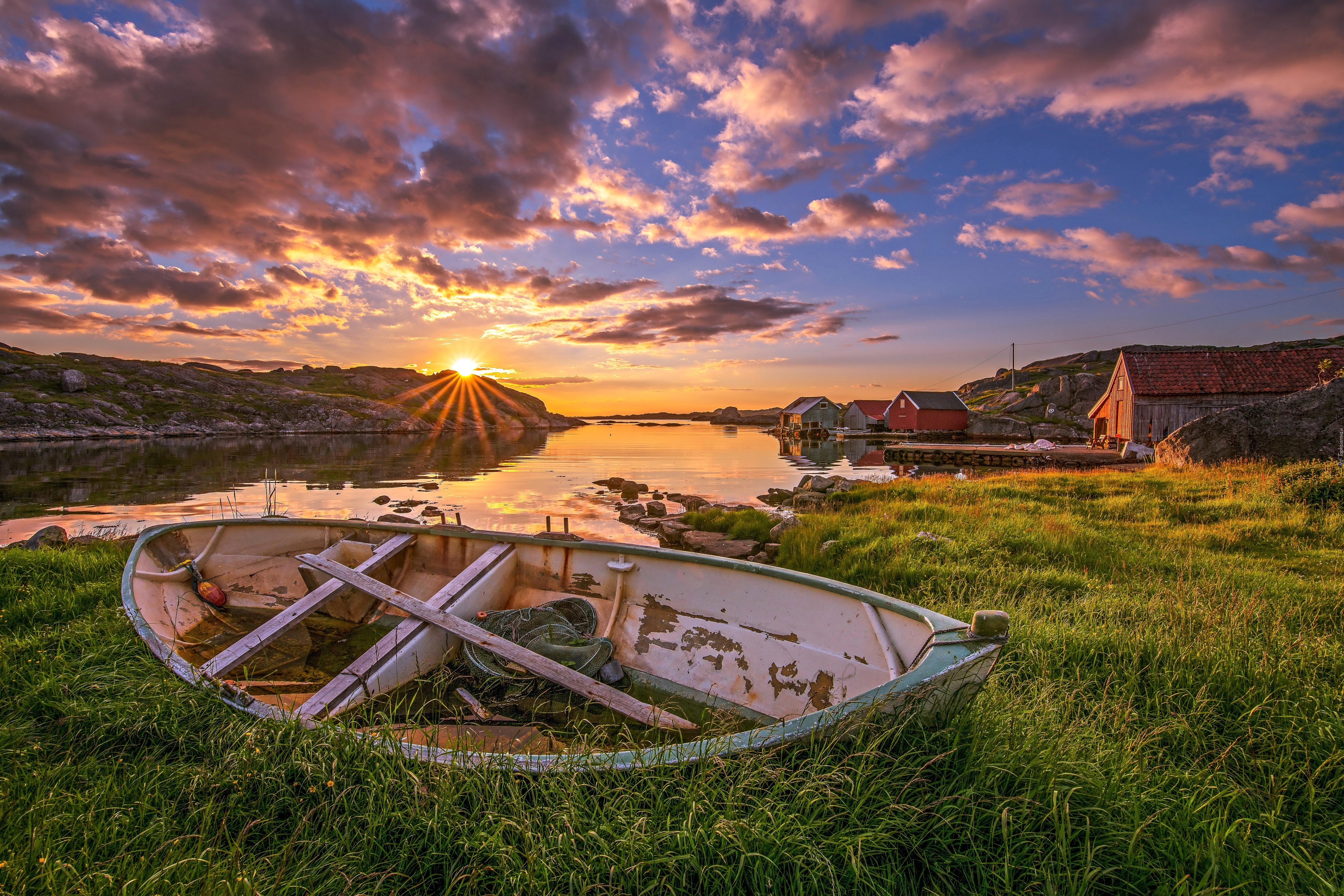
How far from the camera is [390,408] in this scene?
9862 centimetres

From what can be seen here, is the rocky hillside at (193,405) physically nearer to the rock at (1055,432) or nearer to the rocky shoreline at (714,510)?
the rocky shoreline at (714,510)

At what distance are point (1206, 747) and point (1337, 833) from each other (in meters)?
0.78

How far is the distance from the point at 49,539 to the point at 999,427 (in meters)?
60.3

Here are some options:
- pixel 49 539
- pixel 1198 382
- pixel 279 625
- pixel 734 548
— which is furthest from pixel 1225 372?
pixel 49 539

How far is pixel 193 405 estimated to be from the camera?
80.8 m

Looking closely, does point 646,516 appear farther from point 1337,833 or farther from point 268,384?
point 268,384

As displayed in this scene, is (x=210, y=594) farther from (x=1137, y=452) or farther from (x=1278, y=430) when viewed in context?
(x=1137, y=452)

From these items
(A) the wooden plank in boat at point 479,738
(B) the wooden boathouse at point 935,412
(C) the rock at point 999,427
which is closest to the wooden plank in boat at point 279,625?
(A) the wooden plank in boat at point 479,738

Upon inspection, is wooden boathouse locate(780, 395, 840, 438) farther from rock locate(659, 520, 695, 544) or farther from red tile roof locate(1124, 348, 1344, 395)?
rock locate(659, 520, 695, 544)

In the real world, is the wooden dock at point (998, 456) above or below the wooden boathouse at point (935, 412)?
below

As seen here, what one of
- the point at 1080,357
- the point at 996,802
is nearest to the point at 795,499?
the point at 996,802

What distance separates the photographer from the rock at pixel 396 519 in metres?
15.1

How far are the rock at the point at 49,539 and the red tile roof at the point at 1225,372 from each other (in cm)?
3812

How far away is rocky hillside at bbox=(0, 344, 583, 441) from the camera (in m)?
61.3
